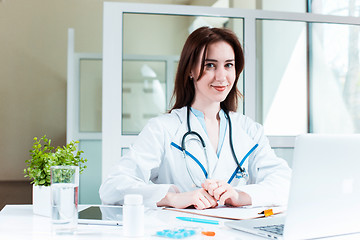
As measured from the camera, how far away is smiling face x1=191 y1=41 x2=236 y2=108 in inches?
67.7

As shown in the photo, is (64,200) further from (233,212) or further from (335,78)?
(335,78)

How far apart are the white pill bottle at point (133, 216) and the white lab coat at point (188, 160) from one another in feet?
1.69

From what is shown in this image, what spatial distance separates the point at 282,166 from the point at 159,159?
48cm

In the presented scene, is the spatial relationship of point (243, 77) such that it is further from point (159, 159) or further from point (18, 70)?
point (18, 70)

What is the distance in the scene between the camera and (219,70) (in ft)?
5.65

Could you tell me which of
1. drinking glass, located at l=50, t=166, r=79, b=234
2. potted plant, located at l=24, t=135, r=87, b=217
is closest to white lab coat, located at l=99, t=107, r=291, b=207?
potted plant, located at l=24, t=135, r=87, b=217

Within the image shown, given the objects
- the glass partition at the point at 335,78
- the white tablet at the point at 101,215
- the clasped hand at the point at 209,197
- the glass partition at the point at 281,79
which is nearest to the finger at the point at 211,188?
the clasped hand at the point at 209,197

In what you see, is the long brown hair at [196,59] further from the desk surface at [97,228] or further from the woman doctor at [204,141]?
the desk surface at [97,228]

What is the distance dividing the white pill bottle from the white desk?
2cm

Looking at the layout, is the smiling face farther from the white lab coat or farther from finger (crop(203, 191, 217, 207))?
finger (crop(203, 191, 217, 207))

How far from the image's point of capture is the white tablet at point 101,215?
3.57 feet

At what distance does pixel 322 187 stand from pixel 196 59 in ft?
3.21

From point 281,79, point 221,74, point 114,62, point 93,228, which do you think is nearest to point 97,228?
point 93,228

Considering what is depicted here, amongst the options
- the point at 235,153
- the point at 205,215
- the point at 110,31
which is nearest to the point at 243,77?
the point at 110,31
